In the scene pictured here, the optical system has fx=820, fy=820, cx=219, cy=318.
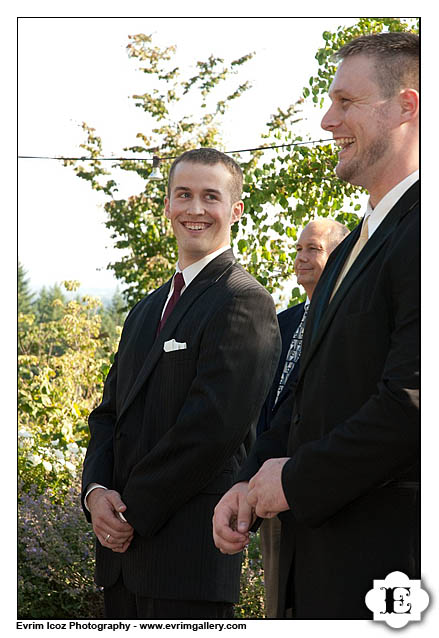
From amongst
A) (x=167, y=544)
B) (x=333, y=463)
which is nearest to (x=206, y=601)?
(x=167, y=544)

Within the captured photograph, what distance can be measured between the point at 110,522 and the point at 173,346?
663 mm

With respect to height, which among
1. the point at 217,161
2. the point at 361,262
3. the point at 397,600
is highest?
the point at 217,161

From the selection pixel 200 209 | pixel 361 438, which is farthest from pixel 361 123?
pixel 200 209

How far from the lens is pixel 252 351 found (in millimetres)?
2928

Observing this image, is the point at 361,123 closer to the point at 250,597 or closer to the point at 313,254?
the point at 313,254

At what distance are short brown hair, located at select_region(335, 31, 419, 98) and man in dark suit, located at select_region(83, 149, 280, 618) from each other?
103cm

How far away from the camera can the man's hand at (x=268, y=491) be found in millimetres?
2084

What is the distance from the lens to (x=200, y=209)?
10.7ft

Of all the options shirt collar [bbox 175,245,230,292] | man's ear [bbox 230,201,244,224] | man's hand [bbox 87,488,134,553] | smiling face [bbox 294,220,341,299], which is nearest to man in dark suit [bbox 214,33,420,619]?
man's hand [bbox 87,488,134,553]

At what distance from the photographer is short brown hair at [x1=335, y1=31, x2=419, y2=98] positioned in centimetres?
224

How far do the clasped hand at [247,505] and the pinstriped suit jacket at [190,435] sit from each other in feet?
1.64

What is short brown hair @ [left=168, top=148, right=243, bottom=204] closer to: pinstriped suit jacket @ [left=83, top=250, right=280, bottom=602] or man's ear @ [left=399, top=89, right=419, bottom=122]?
pinstriped suit jacket @ [left=83, top=250, right=280, bottom=602]

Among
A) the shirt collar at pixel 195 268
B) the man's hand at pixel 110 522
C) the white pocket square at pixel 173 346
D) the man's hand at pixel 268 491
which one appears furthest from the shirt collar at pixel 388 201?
the man's hand at pixel 110 522

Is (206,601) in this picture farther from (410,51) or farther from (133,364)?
(410,51)
